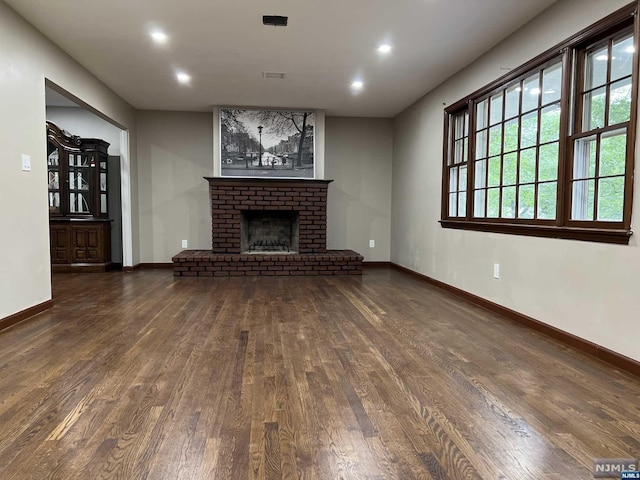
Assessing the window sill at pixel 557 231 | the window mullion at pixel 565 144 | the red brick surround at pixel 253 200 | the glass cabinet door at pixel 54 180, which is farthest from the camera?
the red brick surround at pixel 253 200

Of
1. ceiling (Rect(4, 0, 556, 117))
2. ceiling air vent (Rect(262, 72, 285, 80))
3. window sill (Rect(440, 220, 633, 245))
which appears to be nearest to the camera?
window sill (Rect(440, 220, 633, 245))

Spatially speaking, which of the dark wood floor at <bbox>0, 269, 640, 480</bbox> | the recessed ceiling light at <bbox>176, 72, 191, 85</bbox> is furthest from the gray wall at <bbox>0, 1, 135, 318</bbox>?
the recessed ceiling light at <bbox>176, 72, 191, 85</bbox>

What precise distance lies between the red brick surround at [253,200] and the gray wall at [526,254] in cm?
151

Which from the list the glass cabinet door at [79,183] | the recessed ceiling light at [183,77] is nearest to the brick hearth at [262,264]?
the glass cabinet door at [79,183]

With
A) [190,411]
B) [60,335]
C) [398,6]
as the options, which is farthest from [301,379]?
[398,6]

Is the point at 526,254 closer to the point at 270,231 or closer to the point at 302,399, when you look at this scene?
the point at 302,399

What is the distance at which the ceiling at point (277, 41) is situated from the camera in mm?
3102

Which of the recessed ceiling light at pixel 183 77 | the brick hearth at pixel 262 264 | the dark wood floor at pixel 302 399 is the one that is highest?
the recessed ceiling light at pixel 183 77

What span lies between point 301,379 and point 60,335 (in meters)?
1.94

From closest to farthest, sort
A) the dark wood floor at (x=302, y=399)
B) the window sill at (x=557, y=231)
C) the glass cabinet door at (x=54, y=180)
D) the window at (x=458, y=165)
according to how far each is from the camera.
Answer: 1. the dark wood floor at (x=302, y=399)
2. the window sill at (x=557, y=231)
3. the window at (x=458, y=165)
4. the glass cabinet door at (x=54, y=180)

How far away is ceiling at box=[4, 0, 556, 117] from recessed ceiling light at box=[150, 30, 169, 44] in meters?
0.06

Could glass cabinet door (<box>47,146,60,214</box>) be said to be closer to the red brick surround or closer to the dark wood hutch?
the dark wood hutch

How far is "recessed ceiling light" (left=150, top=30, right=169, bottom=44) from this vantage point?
11.6 ft

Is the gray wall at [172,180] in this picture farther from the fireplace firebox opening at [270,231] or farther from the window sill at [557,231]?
the window sill at [557,231]
